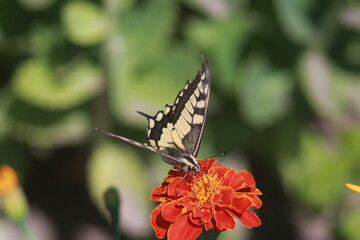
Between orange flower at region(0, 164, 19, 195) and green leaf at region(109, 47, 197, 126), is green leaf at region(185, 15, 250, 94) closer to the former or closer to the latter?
green leaf at region(109, 47, 197, 126)

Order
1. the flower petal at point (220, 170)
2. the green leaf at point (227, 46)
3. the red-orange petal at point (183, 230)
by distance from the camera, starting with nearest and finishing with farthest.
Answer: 1. the red-orange petal at point (183, 230)
2. the flower petal at point (220, 170)
3. the green leaf at point (227, 46)

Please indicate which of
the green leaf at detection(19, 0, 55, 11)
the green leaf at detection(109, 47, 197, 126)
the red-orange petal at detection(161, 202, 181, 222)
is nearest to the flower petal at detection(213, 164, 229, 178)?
the red-orange petal at detection(161, 202, 181, 222)

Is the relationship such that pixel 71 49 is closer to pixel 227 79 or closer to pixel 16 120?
pixel 16 120

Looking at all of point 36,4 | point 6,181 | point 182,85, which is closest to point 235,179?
point 6,181

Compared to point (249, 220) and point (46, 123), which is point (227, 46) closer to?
point (46, 123)

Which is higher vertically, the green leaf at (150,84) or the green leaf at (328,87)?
the green leaf at (328,87)

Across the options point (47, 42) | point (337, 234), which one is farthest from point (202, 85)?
point (337, 234)

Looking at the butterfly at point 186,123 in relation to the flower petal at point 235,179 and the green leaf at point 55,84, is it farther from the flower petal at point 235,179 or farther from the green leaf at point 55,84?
the green leaf at point 55,84

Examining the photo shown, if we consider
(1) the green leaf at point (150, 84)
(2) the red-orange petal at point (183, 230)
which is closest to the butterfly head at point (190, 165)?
(2) the red-orange petal at point (183, 230)
